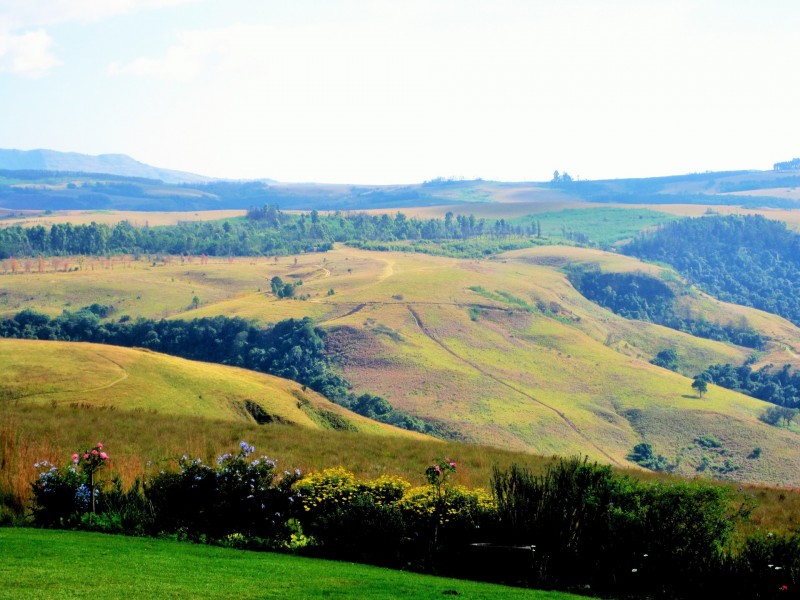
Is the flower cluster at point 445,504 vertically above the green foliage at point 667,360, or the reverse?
the flower cluster at point 445,504

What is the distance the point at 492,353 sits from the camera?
14312 cm

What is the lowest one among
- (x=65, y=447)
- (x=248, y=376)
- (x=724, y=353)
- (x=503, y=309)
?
(x=724, y=353)

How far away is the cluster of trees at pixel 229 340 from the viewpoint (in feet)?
362

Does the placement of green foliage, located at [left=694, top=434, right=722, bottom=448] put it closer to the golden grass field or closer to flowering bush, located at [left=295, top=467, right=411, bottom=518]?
the golden grass field

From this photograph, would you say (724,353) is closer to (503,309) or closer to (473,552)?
Result: (503,309)

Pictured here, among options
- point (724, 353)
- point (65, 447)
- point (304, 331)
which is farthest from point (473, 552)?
point (724, 353)

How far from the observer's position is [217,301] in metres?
160

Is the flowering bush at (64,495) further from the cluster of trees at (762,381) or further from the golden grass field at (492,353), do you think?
the cluster of trees at (762,381)

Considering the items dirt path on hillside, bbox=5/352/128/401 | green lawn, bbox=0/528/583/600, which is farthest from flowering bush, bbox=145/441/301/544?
dirt path on hillside, bbox=5/352/128/401

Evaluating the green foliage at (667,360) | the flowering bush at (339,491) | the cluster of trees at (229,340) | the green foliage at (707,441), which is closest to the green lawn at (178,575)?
the flowering bush at (339,491)

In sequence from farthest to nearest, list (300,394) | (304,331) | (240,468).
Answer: (304,331) < (300,394) < (240,468)

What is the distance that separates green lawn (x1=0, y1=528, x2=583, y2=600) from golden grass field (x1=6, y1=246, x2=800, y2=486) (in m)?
80.2

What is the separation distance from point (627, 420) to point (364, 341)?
43.1m

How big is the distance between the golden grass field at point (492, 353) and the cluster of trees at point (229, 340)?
423cm
